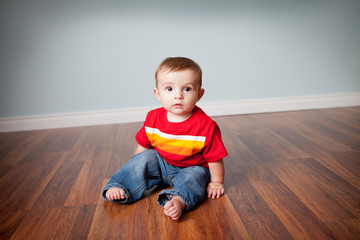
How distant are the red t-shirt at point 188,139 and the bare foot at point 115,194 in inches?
7.7

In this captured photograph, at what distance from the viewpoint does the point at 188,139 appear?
1050mm

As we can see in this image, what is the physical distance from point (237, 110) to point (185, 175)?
1.25 metres

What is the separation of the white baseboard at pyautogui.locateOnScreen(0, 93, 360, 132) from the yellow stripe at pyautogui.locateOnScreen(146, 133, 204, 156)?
105 cm

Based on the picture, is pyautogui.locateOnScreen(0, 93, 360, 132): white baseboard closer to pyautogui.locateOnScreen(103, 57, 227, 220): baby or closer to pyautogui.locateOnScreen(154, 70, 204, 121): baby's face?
pyautogui.locateOnScreen(103, 57, 227, 220): baby

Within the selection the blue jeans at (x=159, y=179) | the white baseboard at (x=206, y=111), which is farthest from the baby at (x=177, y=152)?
the white baseboard at (x=206, y=111)

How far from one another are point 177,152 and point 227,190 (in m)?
0.22

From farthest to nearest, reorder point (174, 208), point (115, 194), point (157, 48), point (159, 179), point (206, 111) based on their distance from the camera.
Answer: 1. point (206, 111)
2. point (157, 48)
3. point (159, 179)
4. point (115, 194)
5. point (174, 208)

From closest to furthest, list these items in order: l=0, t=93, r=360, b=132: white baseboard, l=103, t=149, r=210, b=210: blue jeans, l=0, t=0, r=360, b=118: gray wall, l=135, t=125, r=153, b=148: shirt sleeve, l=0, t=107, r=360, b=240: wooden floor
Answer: l=0, t=107, r=360, b=240: wooden floor, l=103, t=149, r=210, b=210: blue jeans, l=135, t=125, r=153, b=148: shirt sleeve, l=0, t=0, r=360, b=118: gray wall, l=0, t=93, r=360, b=132: white baseboard

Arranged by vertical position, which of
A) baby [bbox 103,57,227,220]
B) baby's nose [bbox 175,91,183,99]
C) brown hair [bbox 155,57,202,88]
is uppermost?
brown hair [bbox 155,57,202,88]

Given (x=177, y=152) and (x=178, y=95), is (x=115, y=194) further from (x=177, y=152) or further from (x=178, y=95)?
(x=178, y=95)

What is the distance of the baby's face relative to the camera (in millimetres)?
986

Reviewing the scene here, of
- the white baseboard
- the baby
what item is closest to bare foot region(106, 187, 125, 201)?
the baby

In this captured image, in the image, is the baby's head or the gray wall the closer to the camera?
the baby's head

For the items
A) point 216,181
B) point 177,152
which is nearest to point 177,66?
point 177,152
